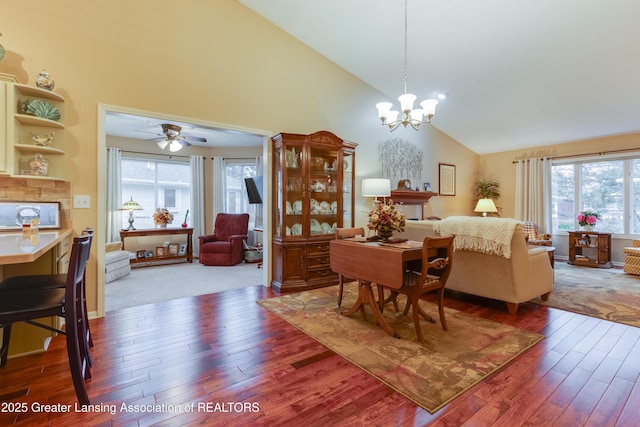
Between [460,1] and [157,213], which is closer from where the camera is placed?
[460,1]

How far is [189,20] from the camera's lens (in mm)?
3289

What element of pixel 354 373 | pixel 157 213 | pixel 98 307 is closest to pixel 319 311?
pixel 354 373

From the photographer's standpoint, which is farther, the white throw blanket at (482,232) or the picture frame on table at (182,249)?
the picture frame on table at (182,249)

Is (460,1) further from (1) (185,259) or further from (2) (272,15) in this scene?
(1) (185,259)

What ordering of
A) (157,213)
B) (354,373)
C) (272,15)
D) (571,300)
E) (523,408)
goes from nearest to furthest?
1. (523,408)
2. (354,373)
3. (571,300)
4. (272,15)
5. (157,213)

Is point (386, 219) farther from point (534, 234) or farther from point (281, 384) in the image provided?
point (534, 234)

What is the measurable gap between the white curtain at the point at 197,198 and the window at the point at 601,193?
23.3 feet

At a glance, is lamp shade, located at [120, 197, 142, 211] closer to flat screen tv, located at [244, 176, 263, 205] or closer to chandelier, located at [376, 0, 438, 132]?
flat screen tv, located at [244, 176, 263, 205]

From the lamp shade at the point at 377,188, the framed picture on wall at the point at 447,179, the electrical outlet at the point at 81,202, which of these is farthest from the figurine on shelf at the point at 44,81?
the framed picture on wall at the point at 447,179

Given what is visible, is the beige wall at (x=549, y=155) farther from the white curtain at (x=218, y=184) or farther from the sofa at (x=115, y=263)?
the sofa at (x=115, y=263)

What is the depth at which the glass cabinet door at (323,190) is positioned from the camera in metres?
4.04

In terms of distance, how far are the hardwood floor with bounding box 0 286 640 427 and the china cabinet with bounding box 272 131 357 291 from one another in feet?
4.11

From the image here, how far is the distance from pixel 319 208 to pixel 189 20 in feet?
8.66

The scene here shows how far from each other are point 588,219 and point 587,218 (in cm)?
2
